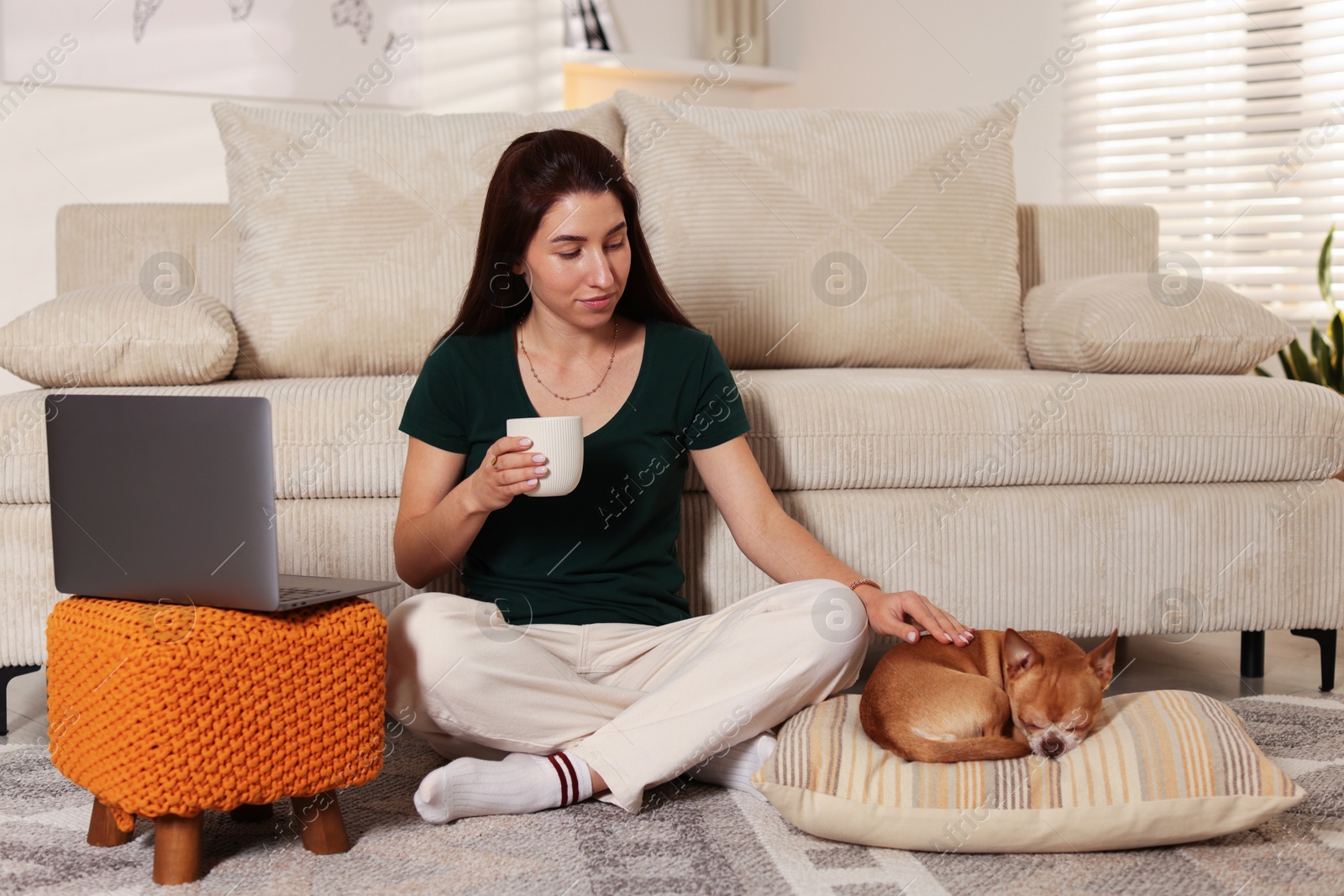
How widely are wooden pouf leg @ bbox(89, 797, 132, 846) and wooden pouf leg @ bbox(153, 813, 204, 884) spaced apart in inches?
4.7

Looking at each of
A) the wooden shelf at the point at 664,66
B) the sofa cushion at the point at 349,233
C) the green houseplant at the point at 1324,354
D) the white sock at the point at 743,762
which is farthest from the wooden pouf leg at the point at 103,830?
the wooden shelf at the point at 664,66

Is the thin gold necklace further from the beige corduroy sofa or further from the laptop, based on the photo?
the laptop

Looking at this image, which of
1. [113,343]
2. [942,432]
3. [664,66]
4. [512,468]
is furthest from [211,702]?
[664,66]

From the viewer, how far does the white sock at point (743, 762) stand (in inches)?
51.2

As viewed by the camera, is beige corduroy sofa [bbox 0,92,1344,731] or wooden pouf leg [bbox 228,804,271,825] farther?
beige corduroy sofa [bbox 0,92,1344,731]

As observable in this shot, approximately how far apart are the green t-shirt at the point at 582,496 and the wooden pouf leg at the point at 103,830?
47 centimetres

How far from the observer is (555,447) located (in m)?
1.15

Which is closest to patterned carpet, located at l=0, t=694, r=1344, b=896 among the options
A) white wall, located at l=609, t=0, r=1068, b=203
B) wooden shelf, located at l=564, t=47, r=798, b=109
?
white wall, located at l=609, t=0, r=1068, b=203

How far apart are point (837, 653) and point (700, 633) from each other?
0.58 ft

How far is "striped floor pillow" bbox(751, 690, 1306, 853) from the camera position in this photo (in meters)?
1.11

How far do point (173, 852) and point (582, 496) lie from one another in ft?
1.98

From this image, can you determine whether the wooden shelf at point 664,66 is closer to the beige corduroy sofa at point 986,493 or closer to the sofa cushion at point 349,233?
the sofa cushion at point 349,233

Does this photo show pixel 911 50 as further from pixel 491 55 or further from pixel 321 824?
pixel 321 824

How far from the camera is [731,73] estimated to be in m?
4.07
